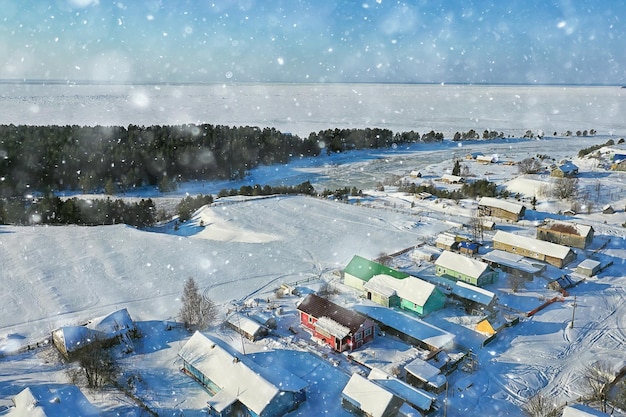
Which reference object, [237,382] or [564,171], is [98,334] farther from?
[564,171]

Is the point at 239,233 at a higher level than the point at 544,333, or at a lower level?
higher

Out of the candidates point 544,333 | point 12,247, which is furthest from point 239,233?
point 544,333

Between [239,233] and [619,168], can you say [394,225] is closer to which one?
[239,233]

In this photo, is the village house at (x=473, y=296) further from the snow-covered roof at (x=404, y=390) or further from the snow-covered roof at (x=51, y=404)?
the snow-covered roof at (x=51, y=404)

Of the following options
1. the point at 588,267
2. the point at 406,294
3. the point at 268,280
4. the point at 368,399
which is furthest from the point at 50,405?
the point at 588,267

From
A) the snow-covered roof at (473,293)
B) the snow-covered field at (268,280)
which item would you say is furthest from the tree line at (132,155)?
the snow-covered roof at (473,293)

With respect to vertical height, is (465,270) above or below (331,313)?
below

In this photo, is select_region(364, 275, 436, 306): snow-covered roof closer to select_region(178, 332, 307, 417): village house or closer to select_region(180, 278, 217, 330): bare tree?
select_region(178, 332, 307, 417): village house
